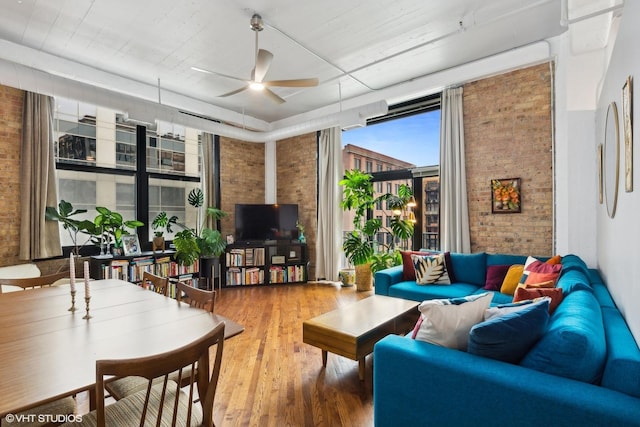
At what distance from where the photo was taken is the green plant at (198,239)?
4.98 metres

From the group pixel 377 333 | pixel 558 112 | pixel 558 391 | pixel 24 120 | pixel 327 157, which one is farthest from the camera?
pixel 327 157

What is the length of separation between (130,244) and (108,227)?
0.43m

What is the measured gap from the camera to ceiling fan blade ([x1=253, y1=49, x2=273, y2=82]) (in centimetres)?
303

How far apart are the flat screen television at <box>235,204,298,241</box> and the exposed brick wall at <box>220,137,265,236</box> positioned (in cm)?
40

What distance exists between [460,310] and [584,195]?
9.18 ft

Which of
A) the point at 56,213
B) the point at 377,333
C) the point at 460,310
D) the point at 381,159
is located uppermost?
the point at 381,159

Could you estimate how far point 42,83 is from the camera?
3426 mm

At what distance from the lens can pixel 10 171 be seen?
13.1 feet

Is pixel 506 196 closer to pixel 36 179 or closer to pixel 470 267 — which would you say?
pixel 470 267

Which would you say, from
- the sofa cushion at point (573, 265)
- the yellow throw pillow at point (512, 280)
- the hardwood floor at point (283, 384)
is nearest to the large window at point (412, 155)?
the yellow throw pillow at point (512, 280)

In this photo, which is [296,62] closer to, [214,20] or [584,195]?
[214,20]

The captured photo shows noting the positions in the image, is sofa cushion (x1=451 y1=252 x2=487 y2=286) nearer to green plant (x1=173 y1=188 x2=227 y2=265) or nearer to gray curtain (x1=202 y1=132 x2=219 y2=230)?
green plant (x1=173 y1=188 x2=227 y2=265)

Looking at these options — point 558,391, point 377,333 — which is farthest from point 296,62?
point 558,391

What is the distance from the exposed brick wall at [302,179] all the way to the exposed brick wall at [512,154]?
114 inches
